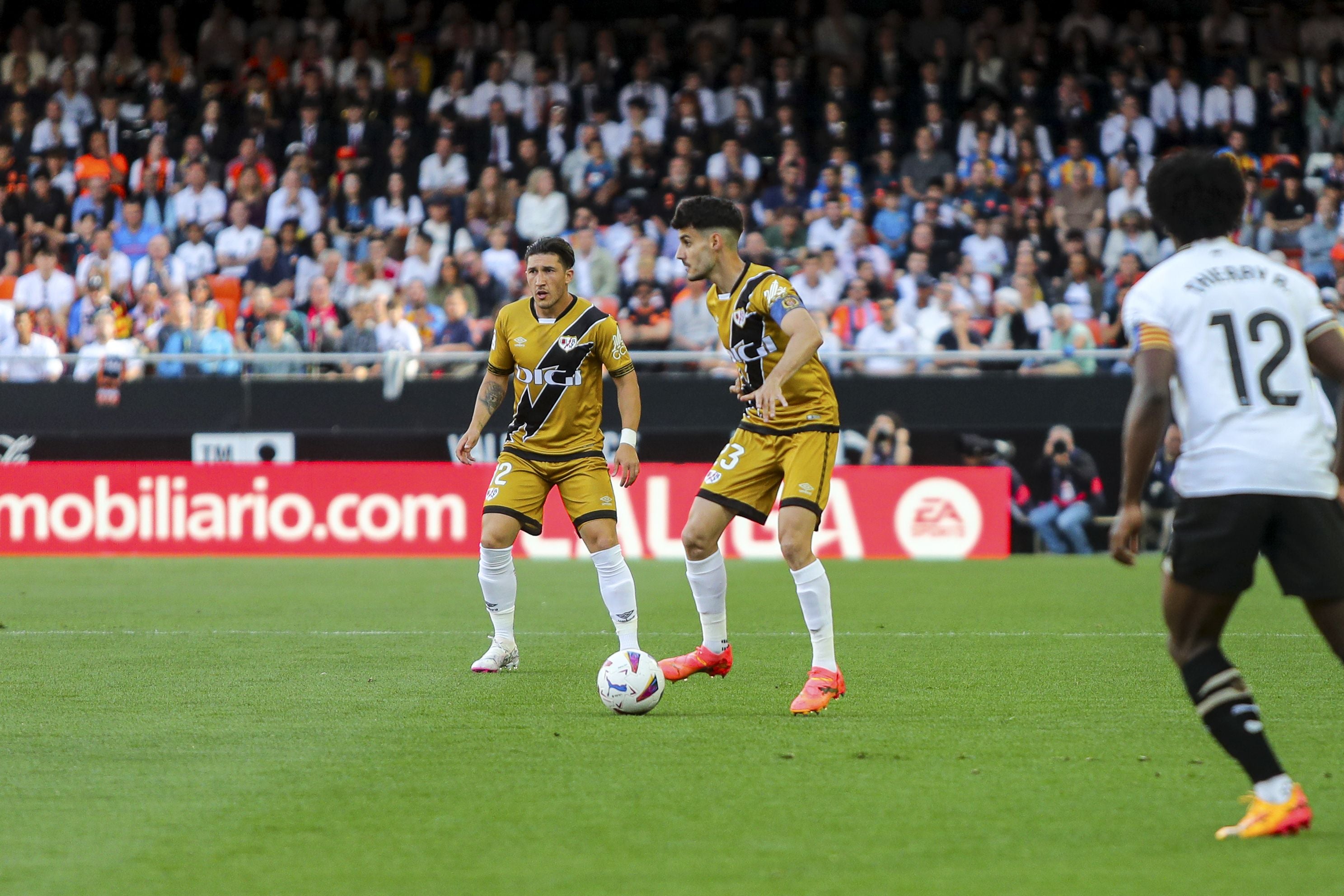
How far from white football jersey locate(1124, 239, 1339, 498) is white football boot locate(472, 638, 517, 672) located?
14.7 ft

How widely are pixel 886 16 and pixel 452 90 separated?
19.0 ft

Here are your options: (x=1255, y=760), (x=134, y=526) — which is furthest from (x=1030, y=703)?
(x=134, y=526)

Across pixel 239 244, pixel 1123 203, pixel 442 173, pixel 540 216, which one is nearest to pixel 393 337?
pixel 540 216

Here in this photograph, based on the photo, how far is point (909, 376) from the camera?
15.7m

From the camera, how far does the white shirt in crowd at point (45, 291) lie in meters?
18.2

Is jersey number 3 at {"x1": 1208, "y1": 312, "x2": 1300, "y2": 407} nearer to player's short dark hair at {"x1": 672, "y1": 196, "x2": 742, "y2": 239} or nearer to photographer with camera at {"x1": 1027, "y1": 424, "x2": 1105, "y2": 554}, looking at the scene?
player's short dark hair at {"x1": 672, "y1": 196, "x2": 742, "y2": 239}

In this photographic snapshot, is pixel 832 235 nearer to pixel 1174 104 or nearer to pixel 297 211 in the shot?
pixel 1174 104

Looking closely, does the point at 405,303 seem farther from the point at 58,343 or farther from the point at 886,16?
the point at 886,16

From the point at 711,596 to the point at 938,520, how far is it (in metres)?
8.32

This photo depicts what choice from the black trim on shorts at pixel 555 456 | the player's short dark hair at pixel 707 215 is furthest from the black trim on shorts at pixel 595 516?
the player's short dark hair at pixel 707 215

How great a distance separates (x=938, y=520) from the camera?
51.0ft

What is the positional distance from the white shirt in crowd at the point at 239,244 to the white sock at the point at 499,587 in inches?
452

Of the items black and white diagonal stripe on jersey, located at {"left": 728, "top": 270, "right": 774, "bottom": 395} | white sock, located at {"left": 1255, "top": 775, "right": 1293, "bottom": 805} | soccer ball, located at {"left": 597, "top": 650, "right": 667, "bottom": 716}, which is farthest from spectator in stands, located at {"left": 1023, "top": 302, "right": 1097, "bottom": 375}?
white sock, located at {"left": 1255, "top": 775, "right": 1293, "bottom": 805}

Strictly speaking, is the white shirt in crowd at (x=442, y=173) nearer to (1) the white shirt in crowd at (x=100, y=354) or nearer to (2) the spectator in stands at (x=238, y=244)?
(2) the spectator in stands at (x=238, y=244)
